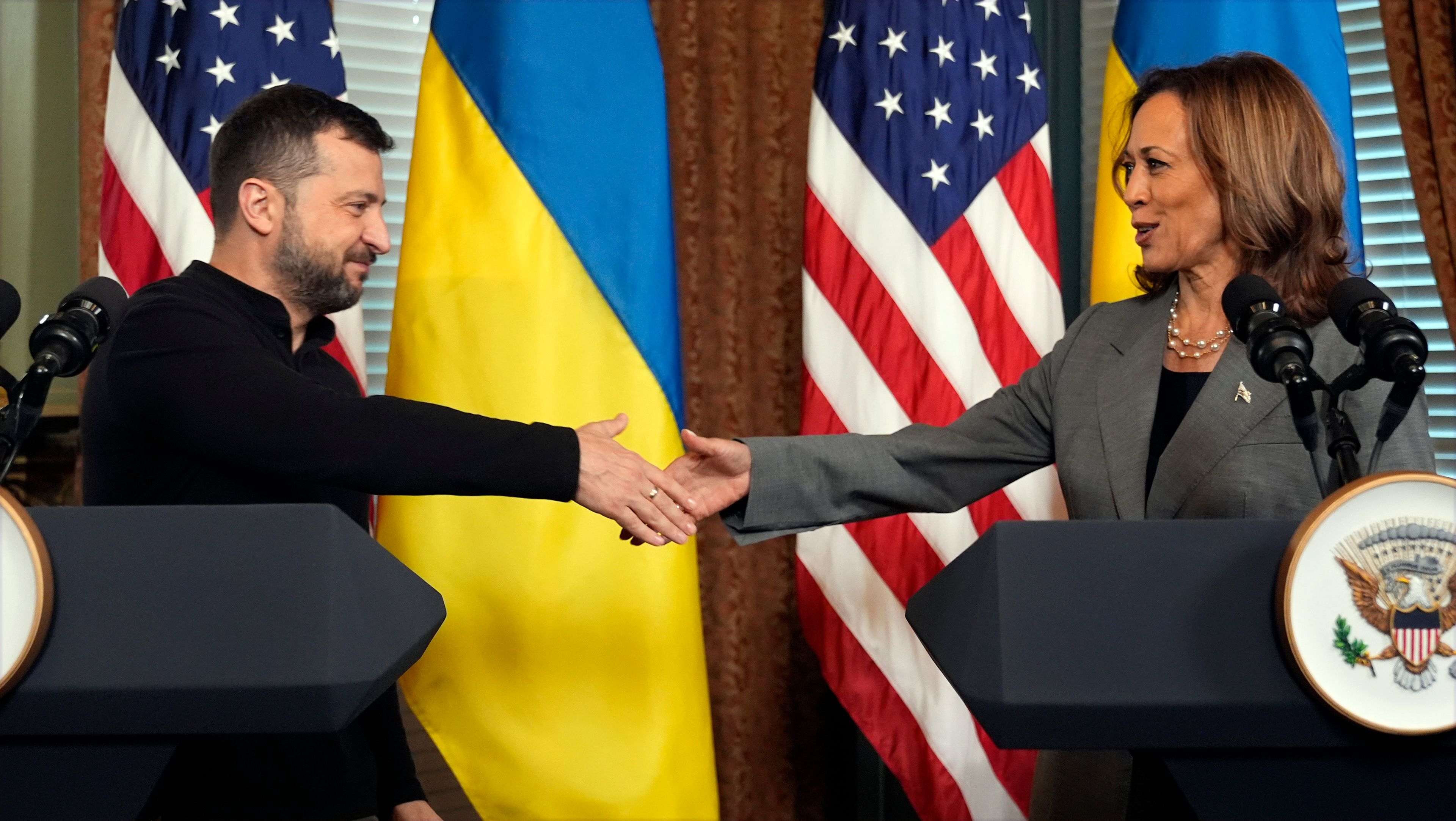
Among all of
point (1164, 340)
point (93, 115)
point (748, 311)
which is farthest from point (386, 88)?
point (1164, 340)

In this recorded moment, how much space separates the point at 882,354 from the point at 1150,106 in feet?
2.95

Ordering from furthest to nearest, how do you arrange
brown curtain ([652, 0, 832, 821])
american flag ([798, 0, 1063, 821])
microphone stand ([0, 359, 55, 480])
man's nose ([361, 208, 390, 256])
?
1. brown curtain ([652, 0, 832, 821])
2. american flag ([798, 0, 1063, 821])
3. man's nose ([361, 208, 390, 256])
4. microphone stand ([0, 359, 55, 480])

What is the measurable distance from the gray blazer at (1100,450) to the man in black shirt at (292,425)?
193mm

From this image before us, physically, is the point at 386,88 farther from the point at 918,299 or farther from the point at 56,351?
the point at 56,351

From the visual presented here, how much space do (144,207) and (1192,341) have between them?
1.89m

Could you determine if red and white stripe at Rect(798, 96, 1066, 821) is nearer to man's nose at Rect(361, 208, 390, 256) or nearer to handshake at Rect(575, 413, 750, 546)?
handshake at Rect(575, 413, 750, 546)

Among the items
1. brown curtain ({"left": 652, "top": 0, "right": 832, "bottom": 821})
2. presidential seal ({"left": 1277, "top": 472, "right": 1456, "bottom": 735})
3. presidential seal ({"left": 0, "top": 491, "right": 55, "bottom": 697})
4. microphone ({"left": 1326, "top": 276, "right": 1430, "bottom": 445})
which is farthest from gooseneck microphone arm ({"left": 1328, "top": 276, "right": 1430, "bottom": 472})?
brown curtain ({"left": 652, "top": 0, "right": 832, "bottom": 821})

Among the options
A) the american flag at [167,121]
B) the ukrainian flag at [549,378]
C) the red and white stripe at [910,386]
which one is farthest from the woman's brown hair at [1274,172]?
the american flag at [167,121]

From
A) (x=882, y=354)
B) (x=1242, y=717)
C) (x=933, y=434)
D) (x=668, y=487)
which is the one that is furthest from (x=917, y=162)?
(x=1242, y=717)

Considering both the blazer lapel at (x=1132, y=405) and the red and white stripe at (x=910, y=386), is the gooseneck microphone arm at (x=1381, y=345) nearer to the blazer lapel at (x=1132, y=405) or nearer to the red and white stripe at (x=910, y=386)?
the blazer lapel at (x=1132, y=405)

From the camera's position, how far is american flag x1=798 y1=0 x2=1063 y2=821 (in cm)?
259

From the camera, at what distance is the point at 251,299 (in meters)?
1.74

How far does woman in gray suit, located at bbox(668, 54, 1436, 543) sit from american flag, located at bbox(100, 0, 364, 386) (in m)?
1.16

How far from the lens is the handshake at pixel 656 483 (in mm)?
1581
